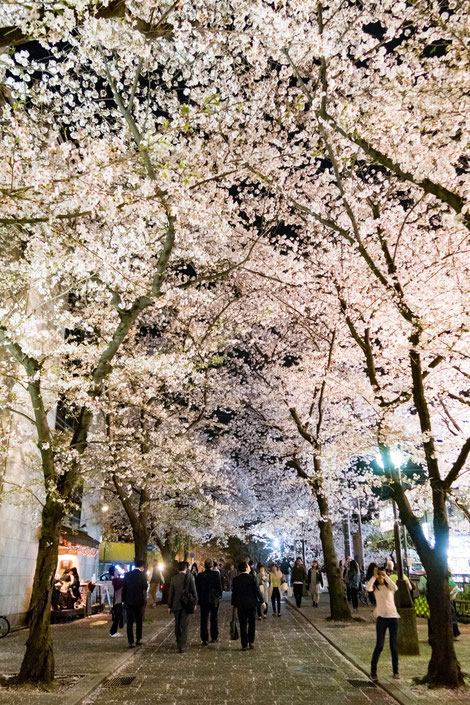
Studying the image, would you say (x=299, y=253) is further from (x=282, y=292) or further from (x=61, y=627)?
(x=61, y=627)

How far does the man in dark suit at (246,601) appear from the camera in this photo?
36.9ft

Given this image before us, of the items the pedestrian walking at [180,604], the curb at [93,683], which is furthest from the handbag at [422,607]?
the curb at [93,683]

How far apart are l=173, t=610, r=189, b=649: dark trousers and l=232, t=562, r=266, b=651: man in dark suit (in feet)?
3.63

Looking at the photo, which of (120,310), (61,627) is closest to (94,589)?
(61,627)

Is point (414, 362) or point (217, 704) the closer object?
point (217, 704)

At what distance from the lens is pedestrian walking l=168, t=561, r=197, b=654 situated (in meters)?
11.0

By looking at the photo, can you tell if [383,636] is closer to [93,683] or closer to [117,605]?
[93,683]

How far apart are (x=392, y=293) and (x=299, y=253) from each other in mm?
9079

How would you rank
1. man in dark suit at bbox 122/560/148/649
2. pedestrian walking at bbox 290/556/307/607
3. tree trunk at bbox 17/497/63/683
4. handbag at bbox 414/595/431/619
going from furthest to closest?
1. pedestrian walking at bbox 290/556/307/607
2. handbag at bbox 414/595/431/619
3. man in dark suit at bbox 122/560/148/649
4. tree trunk at bbox 17/497/63/683

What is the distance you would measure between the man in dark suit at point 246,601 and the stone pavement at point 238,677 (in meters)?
0.34

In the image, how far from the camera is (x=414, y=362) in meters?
9.04

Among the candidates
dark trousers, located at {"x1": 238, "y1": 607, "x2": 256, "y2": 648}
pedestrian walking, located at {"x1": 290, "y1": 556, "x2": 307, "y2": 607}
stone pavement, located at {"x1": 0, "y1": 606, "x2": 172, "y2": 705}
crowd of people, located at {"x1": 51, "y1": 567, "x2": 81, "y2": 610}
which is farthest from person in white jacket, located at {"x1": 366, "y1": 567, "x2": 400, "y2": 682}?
pedestrian walking, located at {"x1": 290, "y1": 556, "x2": 307, "y2": 607}

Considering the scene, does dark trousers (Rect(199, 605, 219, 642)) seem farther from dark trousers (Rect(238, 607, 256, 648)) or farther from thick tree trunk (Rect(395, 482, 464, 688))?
thick tree trunk (Rect(395, 482, 464, 688))

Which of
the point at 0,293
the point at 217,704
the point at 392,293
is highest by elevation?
the point at 0,293
